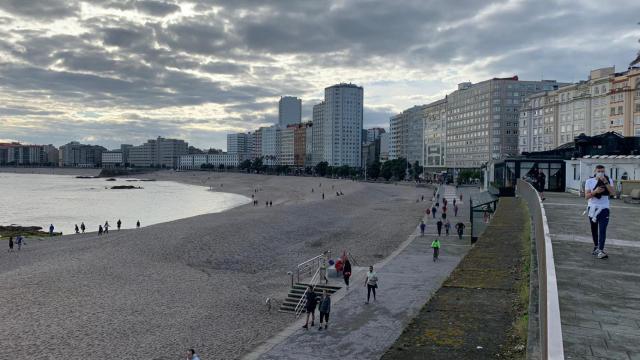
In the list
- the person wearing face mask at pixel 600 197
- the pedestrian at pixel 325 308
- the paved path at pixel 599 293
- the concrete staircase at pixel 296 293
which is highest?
the person wearing face mask at pixel 600 197

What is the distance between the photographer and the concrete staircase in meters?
20.9

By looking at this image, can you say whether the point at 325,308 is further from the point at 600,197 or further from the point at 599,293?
the point at 599,293

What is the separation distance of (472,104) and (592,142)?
365ft

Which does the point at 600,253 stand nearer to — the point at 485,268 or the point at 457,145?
the point at 485,268

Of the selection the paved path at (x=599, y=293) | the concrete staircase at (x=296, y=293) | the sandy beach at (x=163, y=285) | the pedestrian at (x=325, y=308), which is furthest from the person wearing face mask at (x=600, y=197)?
the concrete staircase at (x=296, y=293)

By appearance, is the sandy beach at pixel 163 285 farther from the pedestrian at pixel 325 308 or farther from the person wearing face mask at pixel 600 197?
the person wearing face mask at pixel 600 197

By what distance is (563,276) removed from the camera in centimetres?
880

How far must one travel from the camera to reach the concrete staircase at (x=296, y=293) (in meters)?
20.9

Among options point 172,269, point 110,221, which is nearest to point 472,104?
point 110,221

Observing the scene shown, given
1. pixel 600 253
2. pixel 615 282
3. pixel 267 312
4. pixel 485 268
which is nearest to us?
pixel 615 282

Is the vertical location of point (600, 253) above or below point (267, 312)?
above

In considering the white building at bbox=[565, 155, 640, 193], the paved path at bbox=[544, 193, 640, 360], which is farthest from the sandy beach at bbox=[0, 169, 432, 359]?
the white building at bbox=[565, 155, 640, 193]

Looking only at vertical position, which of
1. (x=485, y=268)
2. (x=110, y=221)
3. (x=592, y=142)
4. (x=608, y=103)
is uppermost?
(x=608, y=103)

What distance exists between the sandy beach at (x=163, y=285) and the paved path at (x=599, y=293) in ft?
35.8
